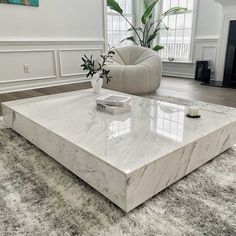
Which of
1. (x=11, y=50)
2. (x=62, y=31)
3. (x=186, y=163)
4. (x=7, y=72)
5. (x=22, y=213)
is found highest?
(x=62, y=31)

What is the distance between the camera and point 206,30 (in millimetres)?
4844

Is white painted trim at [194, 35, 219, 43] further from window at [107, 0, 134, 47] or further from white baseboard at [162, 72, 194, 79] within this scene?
window at [107, 0, 134, 47]

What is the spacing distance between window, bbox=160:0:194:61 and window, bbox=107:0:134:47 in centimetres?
84

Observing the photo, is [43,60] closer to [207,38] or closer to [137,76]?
[137,76]

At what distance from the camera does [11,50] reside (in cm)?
372

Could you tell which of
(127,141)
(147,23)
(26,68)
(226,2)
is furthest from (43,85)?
(226,2)

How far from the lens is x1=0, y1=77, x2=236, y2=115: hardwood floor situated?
3359 millimetres

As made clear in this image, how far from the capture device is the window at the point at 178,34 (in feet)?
17.3

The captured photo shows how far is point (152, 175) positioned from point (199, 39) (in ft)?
15.0

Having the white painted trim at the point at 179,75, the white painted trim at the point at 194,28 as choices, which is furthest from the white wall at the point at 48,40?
the white painted trim at the point at 194,28

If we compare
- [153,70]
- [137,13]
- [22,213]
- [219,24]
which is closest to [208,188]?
[22,213]

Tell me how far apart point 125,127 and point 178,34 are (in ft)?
15.4

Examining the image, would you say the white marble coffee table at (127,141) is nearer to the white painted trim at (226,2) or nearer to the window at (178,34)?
the white painted trim at (226,2)

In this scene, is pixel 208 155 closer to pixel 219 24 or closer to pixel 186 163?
pixel 186 163
